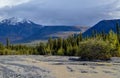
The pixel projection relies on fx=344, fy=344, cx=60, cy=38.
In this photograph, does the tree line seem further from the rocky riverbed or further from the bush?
the rocky riverbed

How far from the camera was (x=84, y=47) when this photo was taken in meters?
89.5

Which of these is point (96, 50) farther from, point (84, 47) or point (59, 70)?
point (59, 70)

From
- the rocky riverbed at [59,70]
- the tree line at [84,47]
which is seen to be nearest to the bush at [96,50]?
the tree line at [84,47]

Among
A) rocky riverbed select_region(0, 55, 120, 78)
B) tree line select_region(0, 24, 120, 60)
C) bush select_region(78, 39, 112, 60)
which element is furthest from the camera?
tree line select_region(0, 24, 120, 60)

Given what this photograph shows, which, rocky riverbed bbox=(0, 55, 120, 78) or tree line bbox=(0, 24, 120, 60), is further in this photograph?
tree line bbox=(0, 24, 120, 60)

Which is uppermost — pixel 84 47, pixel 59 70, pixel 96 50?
pixel 84 47

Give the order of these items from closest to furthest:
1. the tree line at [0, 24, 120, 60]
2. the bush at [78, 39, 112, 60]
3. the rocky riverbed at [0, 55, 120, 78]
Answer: the rocky riverbed at [0, 55, 120, 78] < the bush at [78, 39, 112, 60] < the tree line at [0, 24, 120, 60]

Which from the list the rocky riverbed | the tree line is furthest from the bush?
the rocky riverbed

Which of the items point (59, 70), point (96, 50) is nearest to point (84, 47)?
point (96, 50)

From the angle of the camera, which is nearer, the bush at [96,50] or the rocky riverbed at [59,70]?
the rocky riverbed at [59,70]

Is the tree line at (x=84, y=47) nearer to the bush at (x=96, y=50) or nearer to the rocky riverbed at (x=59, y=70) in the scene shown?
the bush at (x=96, y=50)

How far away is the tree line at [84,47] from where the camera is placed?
3445 inches

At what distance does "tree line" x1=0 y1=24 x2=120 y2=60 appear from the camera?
87500mm

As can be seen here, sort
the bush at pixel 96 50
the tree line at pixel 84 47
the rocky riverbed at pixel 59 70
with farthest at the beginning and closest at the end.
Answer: the tree line at pixel 84 47
the bush at pixel 96 50
the rocky riverbed at pixel 59 70
